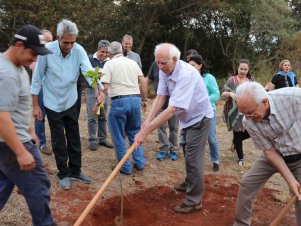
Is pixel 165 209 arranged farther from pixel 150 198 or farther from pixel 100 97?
pixel 100 97

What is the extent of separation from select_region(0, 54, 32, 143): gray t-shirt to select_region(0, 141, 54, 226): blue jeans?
13 centimetres

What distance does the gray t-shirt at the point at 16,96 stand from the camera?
2.73 m

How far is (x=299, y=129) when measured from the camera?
135 inches

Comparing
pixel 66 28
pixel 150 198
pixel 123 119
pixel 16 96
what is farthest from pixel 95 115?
pixel 16 96

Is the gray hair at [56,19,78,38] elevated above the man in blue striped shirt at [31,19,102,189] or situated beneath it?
elevated above

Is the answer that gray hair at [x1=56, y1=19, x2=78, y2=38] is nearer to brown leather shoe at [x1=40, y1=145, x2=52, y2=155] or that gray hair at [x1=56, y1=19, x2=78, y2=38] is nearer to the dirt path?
the dirt path

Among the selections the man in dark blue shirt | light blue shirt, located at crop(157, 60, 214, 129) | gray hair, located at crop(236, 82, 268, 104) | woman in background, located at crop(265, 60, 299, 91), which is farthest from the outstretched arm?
woman in background, located at crop(265, 60, 299, 91)

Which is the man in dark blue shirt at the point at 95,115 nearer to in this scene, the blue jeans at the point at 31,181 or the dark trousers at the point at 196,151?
the dark trousers at the point at 196,151

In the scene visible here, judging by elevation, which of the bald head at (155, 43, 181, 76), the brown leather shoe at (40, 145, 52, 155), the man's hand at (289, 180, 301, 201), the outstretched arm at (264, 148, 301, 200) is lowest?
the brown leather shoe at (40, 145, 52, 155)

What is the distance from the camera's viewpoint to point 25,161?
2.82m

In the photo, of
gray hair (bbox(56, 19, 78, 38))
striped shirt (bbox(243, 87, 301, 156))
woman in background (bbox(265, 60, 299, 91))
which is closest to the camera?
striped shirt (bbox(243, 87, 301, 156))

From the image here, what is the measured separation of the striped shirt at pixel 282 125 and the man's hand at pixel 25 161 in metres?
1.88

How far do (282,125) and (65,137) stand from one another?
9.36 feet

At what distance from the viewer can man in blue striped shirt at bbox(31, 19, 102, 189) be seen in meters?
4.56
